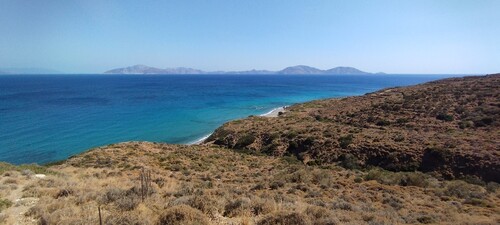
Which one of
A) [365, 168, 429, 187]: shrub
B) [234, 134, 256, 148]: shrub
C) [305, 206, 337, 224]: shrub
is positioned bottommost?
[234, 134, 256, 148]: shrub

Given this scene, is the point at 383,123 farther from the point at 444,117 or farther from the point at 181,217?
the point at 181,217

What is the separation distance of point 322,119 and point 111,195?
3830 centimetres

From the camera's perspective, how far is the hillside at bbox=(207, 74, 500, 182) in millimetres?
23969

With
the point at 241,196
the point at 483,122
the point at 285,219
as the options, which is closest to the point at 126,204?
the point at 241,196

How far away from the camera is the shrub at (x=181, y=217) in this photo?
8.14 meters

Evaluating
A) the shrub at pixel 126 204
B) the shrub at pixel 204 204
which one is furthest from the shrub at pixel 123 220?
the shrub at pixel 204 204

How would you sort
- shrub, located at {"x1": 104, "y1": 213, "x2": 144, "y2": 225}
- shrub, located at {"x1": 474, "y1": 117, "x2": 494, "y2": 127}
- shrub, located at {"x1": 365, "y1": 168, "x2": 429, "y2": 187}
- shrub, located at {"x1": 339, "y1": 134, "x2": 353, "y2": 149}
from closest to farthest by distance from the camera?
1. shrub, located at {"x1": 104, "y1": 213, "x2": 144, "y2": 225}
2. shrub, located at {"x1": 365, "y1": 168, "x2": 429, "y2": 187}
3. shrub, located at {"x1": 339, "y1": 134, "x2": 353, "y2": 149}
4. shrub, located at {"x1": 474, "y1": 117, "x2": 494, "y2": 127}

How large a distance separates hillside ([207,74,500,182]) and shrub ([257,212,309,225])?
747 inches

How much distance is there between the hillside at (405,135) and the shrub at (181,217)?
20.4 meters

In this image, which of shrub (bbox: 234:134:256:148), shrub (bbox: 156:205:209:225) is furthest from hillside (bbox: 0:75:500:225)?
shrub (bbox: 234:134:256:148)

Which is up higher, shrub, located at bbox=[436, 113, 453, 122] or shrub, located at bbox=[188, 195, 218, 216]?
shrub, located at bbox=[188, 195, 218, 216]

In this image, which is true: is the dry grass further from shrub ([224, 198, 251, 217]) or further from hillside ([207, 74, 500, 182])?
hillside ([207, 74, 500, 182])

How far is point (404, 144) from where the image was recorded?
2739 cm

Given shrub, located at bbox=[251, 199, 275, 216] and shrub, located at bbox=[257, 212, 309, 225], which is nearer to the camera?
shrub, located at bbox=[257, 212, 309, 225]
